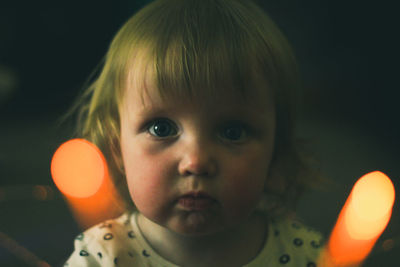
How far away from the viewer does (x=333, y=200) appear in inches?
→ 42.9

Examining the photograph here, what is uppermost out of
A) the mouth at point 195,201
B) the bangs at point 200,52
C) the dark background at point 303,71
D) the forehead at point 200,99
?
the dark background at point 303,71

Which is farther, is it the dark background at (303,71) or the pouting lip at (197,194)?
the dark background at (303,71)

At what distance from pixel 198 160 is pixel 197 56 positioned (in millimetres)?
126

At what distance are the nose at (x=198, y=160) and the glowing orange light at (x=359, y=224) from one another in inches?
11.2

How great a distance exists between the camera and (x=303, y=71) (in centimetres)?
183

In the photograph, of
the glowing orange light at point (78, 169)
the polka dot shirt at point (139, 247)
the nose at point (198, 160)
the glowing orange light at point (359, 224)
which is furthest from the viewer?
the glowing orange light at point (78, 169)

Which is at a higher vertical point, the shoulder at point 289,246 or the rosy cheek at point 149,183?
the rosy cheek at point 149,183

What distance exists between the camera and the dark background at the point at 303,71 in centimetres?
145

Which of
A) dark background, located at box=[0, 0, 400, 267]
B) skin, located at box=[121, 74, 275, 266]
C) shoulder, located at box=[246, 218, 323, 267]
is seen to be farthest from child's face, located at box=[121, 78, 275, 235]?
dark background, located at box=[0, 0, 400, 267]

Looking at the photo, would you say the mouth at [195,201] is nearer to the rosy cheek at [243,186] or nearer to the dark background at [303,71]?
the rosy cheek at [243,186]

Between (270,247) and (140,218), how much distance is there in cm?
20

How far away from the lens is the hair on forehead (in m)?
0.54

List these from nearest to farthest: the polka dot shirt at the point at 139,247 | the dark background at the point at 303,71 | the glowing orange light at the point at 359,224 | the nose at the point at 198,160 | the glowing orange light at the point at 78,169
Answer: the nose at the point at 198,160 → the polka dot shirt at the point at 139,247 → the glowing orange light at the point at 359,224 → the glowing orange light at the point at 78,169 → the dark background at the point at 303,71

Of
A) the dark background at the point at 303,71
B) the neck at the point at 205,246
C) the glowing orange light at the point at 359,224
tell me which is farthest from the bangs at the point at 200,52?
the dark background at the point at 303,71
